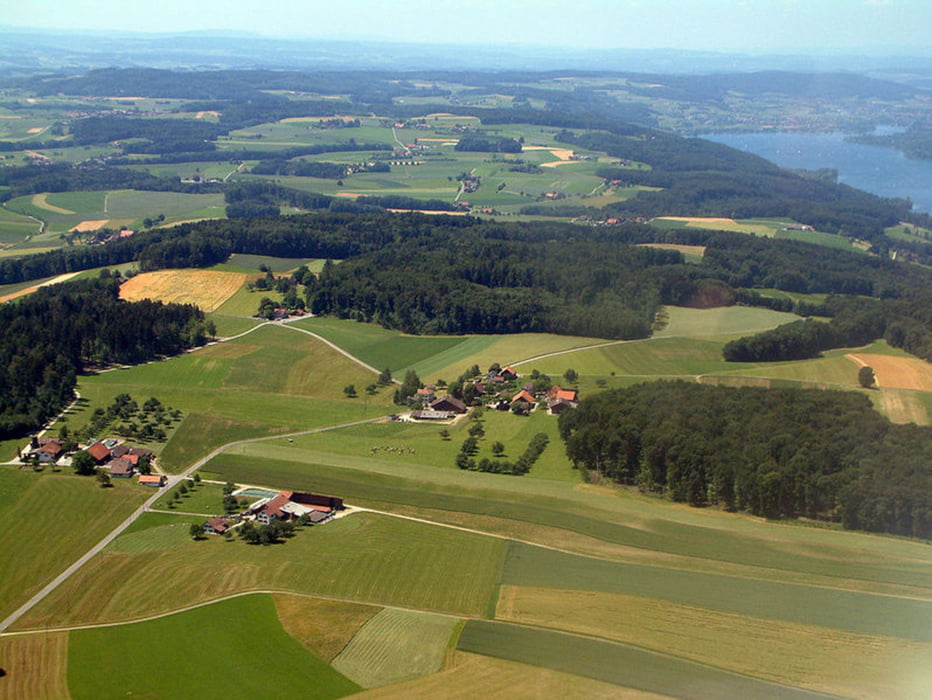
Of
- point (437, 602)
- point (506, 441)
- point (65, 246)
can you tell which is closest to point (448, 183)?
point (65, 246)

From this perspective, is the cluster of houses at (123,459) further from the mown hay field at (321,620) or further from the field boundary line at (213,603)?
the mown hay field at (321,620)

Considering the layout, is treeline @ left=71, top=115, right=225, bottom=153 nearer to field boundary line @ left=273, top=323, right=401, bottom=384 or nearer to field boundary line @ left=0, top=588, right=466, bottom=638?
field boundary line @ left=273, top=323, right=401, bottom=384

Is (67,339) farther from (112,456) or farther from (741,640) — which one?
(741,640)

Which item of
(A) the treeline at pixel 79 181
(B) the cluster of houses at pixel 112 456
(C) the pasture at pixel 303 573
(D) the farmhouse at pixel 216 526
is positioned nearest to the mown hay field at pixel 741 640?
(C) the pasture at pixel 303 573

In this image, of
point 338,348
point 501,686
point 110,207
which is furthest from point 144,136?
point 501,686

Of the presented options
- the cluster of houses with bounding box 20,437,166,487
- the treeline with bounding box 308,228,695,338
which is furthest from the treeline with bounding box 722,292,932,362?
the cluster of houses with bounding box 20,437,166,487

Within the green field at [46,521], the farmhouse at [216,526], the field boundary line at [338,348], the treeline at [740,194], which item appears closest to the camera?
the green field at [46,521]
